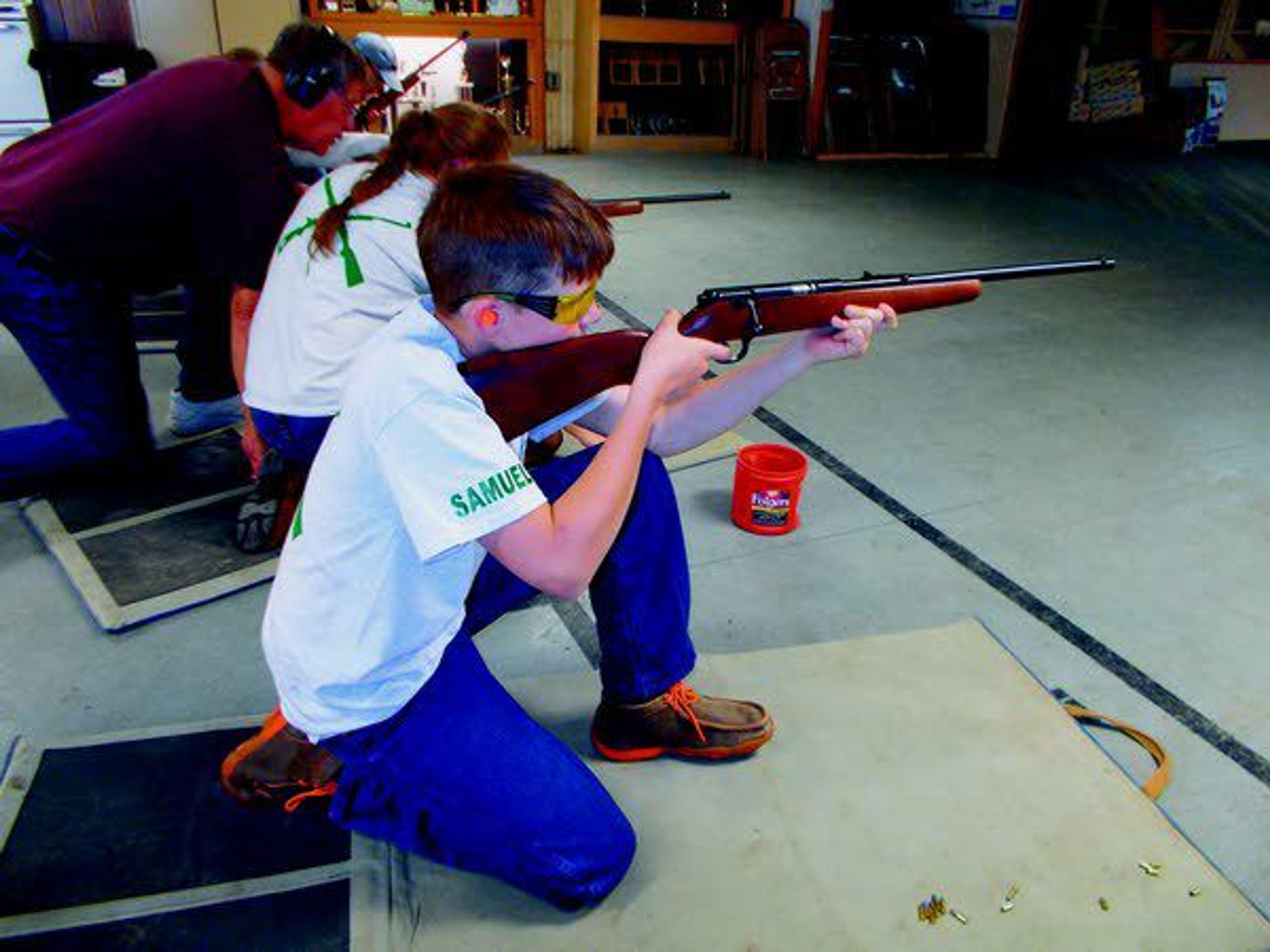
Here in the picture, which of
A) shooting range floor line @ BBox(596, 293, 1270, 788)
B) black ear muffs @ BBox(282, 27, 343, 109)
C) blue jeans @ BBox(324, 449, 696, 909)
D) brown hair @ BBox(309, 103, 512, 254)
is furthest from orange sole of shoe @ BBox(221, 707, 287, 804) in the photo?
black ear muffs @ BBox(282, 27, 343, 109)

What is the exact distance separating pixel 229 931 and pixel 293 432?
3.87ft

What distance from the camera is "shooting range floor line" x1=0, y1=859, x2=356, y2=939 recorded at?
58.2 inches

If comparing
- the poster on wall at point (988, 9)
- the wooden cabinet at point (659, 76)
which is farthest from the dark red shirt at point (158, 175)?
the poster on wall at point (988, 9)

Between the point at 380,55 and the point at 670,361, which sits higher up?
the point at 380,55

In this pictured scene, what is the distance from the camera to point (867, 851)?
1.62m

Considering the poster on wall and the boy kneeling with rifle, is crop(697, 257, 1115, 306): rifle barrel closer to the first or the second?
the boy kneeling with rifle

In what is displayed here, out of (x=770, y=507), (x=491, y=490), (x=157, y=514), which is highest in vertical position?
(x=491, y=490)

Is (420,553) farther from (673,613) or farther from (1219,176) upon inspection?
(1219,176)

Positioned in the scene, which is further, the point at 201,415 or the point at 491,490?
the point at 201,415

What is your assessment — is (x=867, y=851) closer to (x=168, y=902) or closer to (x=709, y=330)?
(x=709, y=330)

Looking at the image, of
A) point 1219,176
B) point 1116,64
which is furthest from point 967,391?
point 1116,64

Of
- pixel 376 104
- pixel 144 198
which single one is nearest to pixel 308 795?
pixel 144 198

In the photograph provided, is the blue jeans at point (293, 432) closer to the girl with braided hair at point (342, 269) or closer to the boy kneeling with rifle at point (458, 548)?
the girl with braided hair at point (342, 269)

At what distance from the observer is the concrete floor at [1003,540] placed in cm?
203
